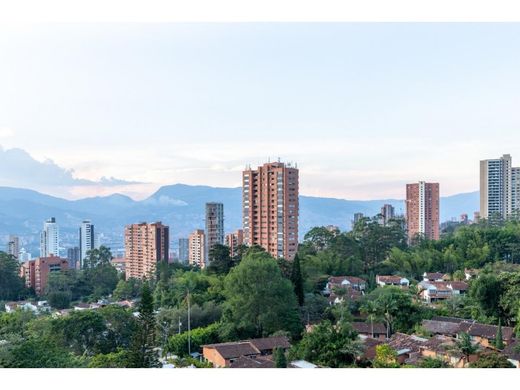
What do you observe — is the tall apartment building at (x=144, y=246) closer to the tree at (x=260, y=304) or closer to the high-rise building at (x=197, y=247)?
the high-rise building at (x=197, y=247)

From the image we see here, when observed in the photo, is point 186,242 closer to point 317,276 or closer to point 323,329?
point 317,276

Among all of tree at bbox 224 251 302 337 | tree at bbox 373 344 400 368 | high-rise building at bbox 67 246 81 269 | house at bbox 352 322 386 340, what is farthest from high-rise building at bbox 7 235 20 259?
tree at bbox 373 344 400 368

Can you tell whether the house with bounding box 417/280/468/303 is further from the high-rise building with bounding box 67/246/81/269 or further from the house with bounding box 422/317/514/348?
the high-rise building with bounding box 67/246/81/269

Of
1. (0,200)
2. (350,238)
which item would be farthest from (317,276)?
(0,200)

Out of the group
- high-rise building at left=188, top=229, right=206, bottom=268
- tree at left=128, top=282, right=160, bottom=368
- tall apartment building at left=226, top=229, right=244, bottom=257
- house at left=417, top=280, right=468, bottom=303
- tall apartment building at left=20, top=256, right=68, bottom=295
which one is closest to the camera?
tree at left=128, top=282, right=160, bottom=368

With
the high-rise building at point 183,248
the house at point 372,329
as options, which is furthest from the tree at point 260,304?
the high-rise building at point 183,248

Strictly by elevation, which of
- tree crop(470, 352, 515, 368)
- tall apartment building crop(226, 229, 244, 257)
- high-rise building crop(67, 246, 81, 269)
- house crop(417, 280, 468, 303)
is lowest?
high-rise building crop(67, 246, 81, 269)

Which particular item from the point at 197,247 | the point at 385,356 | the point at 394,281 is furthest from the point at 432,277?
the point at 197,247

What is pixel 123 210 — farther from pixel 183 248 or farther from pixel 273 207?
pixel 273 207
